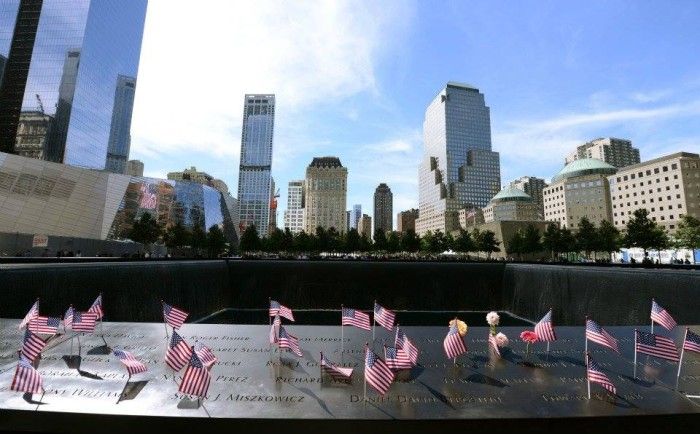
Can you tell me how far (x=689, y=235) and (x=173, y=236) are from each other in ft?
302

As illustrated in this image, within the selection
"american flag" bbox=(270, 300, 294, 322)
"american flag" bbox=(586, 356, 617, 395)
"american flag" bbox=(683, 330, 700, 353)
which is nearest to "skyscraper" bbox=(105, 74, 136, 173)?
"american flag" bbox=(270, 300, 294, 322)

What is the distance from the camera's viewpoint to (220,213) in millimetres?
133875

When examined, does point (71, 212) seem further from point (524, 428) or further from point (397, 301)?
point (524, 428)

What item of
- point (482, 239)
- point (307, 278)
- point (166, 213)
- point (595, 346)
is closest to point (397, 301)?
point (307, 278)

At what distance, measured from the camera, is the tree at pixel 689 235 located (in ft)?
193

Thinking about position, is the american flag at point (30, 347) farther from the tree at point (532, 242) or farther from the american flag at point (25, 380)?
the tree at point (532, 242)

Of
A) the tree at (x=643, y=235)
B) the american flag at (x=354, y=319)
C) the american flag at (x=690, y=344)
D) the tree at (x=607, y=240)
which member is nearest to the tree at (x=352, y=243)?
the tree at (x=607, y=240)

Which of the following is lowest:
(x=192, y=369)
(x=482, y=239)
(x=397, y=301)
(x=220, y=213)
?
(x=397, y=301)

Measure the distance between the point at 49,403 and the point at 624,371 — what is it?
10026 mm

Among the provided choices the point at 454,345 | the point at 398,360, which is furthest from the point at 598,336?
the point at 398,360

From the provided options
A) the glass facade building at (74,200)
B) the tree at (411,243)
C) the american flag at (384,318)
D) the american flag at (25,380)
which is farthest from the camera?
the tree at (411,243)

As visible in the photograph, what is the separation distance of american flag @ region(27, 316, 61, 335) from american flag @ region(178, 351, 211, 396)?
4.75 metres

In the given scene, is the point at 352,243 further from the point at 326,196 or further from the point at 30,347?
the point at 326,196

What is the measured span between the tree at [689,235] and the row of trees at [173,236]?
86.1 m
